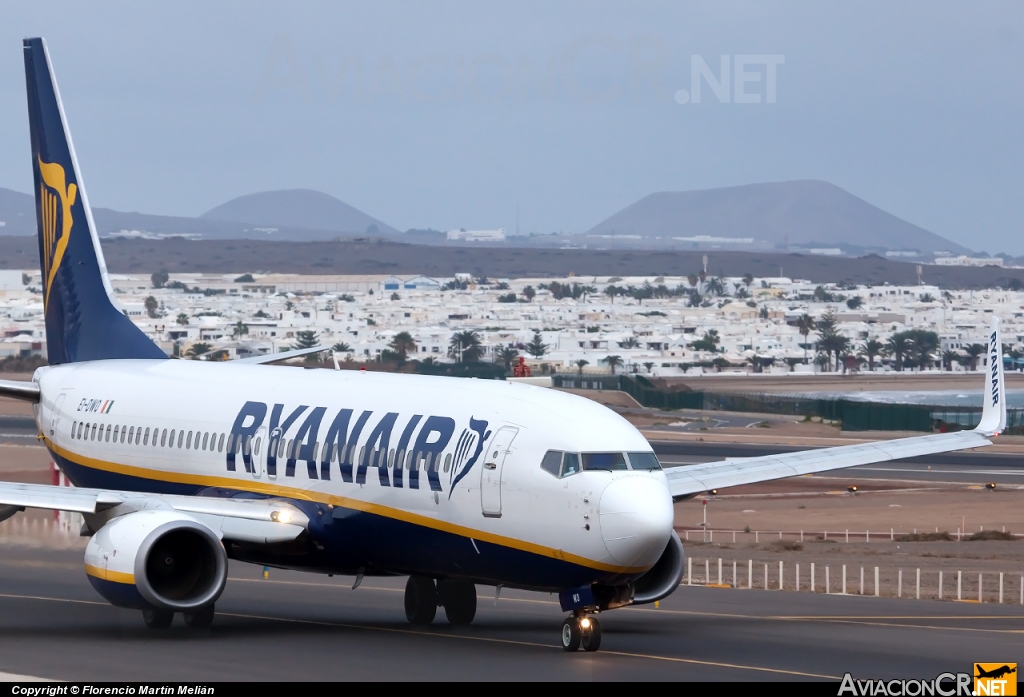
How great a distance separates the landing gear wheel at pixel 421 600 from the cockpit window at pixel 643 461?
723 centimetres

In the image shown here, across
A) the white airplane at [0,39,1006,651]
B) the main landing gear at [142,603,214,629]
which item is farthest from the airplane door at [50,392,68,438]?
the main landing gear at [142,603,214,629]

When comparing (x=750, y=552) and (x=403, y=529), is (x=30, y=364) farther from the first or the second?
(x=403, y=529)

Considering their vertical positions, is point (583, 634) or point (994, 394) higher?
point (994, 394)

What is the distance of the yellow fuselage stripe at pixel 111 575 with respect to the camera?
29.9m

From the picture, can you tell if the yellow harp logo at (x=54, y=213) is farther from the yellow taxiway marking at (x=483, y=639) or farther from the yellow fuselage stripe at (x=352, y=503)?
the yellow taxiway marking at (x=483, y=639)

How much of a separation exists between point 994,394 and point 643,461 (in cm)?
1233

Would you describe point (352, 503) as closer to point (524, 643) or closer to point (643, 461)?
point (524, 643)

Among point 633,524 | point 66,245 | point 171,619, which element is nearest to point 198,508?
point 171,619

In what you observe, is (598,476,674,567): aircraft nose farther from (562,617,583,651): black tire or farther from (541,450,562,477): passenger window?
(562,617,583,651): black tire

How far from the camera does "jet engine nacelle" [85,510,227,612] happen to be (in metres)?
30.0

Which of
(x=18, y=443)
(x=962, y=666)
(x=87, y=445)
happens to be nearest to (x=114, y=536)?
(x=87, y=445)

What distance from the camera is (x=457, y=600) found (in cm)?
3422

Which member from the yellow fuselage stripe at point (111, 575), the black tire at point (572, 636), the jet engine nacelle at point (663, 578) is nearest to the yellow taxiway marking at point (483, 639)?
the black tire at point (572, 636)

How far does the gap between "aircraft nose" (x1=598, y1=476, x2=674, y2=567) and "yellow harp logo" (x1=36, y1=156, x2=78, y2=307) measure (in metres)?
22.0
